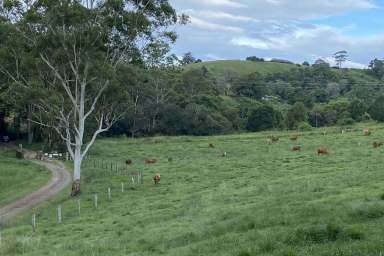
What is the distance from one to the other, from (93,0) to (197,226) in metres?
25.5

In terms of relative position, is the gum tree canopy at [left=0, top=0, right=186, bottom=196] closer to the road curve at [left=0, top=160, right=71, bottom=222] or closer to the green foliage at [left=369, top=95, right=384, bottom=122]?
the road curve at [left=0, top=160, right=71, bottom=222]

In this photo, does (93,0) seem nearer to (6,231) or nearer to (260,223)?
(6,231)

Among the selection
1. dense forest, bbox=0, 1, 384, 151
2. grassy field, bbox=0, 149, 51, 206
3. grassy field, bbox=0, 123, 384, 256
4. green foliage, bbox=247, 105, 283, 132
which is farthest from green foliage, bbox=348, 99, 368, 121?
grassy field, bbox=0, 149, 51, 206

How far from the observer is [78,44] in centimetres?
3966

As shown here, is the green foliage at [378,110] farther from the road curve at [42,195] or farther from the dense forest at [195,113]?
the road curve at [42,195]

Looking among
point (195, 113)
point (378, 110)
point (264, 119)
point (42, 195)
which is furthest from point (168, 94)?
point (42, 195)

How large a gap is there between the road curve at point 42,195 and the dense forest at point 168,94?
5978mm

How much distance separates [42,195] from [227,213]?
23.9 metres

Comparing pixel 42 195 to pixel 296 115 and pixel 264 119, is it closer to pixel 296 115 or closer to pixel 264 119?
pixel 264 119

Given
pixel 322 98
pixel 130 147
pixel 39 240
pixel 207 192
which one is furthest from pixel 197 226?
pixel 322 98

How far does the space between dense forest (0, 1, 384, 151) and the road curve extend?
235 inches

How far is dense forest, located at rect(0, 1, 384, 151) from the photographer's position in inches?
1624

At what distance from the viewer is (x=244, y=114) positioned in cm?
12444

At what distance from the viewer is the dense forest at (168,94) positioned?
41.2 m
